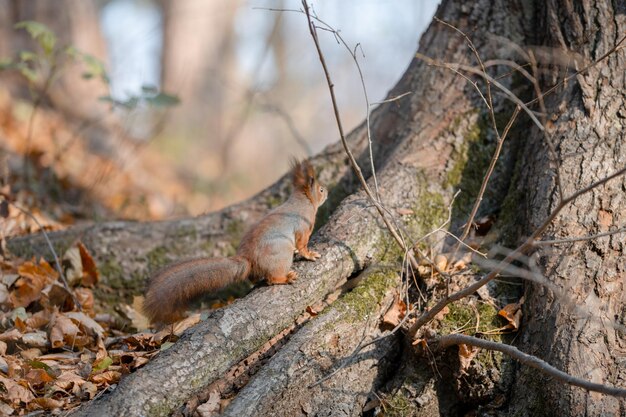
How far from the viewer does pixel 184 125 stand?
1411cm

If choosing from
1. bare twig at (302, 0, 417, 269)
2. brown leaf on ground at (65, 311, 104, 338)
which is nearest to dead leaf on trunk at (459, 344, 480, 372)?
bare twig at (302, 0, 417, 269)

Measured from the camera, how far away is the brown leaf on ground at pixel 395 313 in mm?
3295

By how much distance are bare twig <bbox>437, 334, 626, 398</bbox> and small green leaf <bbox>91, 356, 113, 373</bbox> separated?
65.3 inches

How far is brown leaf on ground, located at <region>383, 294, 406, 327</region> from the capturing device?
329cm

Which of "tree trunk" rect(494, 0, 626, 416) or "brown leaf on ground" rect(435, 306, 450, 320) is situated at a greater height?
"tree trunk" rect(494, 0, 626, 416)

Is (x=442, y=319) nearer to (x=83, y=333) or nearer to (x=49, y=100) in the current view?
(x=83, y=333)

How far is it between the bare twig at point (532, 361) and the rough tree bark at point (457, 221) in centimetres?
31

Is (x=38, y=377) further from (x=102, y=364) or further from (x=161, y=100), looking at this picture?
(x=161, y=100)

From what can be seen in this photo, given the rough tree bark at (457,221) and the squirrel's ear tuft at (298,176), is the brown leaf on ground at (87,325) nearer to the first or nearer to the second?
the rough tree bark at (457,221)

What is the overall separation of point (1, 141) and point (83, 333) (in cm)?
407

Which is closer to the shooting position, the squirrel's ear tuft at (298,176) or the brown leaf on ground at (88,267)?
the squirrel's ear tuft at (298,176)

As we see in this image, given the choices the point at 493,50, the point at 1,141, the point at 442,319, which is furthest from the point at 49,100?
the point at 442,319

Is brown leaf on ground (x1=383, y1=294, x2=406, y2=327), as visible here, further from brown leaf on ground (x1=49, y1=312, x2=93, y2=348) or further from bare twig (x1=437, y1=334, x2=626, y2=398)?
brown leaf on ground (x1=49, y1=312, x2=93, y2=348)

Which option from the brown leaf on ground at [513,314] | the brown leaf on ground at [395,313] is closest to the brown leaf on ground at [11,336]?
the brown leaf on ground at [395,313]
